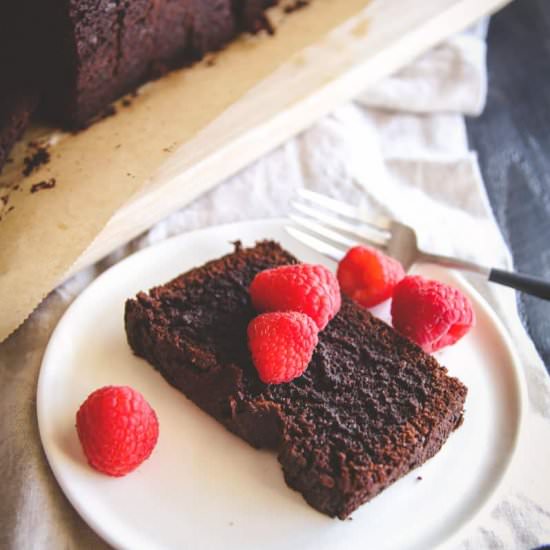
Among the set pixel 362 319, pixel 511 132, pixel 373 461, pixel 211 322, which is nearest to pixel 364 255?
pixel 362 319

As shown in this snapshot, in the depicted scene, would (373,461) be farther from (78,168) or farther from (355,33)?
(355,33)

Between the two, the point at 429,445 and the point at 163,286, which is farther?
the point at 163,286

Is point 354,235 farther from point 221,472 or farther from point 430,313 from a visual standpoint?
point 221,472

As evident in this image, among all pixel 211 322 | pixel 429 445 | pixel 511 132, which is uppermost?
pixel 211 322

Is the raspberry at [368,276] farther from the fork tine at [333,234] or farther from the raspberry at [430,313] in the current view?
the fork tine at [333,234]

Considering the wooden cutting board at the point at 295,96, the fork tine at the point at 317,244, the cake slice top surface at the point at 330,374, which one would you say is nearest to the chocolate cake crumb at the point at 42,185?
the wooden cutting board at the point at 295,96

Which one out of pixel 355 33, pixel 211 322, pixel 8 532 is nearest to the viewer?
pixel 8 532
